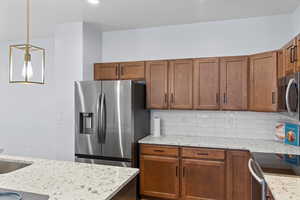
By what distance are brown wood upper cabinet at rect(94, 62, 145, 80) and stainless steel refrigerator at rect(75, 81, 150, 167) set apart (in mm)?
323

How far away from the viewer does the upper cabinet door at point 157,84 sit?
333 cm

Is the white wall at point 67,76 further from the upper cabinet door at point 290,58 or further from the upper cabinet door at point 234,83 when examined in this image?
the upper cabinet door at point 290,58

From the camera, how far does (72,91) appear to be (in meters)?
3.47

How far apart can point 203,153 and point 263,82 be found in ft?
4.10

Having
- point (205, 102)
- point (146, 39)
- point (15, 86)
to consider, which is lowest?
point (205, 102)

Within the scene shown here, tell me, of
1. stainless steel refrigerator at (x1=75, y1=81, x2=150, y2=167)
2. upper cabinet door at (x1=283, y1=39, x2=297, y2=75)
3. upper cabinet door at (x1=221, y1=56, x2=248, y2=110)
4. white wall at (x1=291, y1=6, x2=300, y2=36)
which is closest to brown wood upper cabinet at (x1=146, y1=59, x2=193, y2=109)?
stainless steel refrigerator at (x1=75, y1=81, x2=150, y2=167)

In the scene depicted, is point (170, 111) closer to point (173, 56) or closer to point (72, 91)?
point (173, 56)

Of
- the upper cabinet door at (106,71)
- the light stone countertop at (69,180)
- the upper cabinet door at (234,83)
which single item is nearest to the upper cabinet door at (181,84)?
the upper cabinet door at (234,83)

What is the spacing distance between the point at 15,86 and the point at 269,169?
15.9 feet

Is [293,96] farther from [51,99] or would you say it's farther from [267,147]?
[51,99]

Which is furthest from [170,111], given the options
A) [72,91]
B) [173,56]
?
[72,91]

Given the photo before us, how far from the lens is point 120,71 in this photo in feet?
11.7

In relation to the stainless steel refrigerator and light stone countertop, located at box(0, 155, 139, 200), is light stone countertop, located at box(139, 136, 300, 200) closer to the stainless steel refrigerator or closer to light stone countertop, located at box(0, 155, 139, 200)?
the stainless steel refrigerator

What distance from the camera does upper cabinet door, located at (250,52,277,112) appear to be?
276cm
